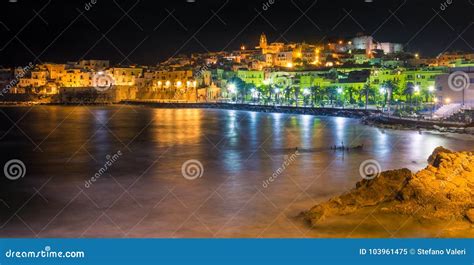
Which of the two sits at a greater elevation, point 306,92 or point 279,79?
point 279,79

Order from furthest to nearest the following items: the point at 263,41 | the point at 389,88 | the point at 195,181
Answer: the point at 263,41 → the point at 389,88 → the point at 195,181

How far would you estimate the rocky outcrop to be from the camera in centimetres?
624

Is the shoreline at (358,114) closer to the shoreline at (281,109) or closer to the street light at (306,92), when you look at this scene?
the shoreline at (281,109)

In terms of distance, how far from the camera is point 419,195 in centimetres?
645

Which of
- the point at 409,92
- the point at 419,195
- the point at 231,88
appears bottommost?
the point at 419,195

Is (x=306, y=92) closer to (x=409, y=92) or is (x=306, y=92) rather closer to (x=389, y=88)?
(x=389, y=88)

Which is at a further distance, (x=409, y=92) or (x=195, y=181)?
(x=409, y=92)

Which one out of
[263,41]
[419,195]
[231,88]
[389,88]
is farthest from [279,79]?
[419,195]

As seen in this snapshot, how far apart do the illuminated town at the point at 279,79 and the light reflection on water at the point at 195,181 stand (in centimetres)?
1009

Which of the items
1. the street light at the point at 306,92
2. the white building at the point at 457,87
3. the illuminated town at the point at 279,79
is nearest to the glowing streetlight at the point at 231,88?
the illuminated town at the point at 279,79

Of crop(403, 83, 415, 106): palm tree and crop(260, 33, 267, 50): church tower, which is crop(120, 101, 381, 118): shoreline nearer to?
crop(403, 83, 415, 106): palm tree

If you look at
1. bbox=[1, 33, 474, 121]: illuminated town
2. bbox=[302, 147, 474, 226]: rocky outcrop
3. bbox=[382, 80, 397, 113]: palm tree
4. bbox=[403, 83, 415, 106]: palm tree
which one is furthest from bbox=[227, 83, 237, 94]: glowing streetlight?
bbox=[302, 147, 474, 226]: rocky outcrop

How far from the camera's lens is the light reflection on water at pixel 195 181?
660 cm

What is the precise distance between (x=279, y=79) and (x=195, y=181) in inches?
1459
